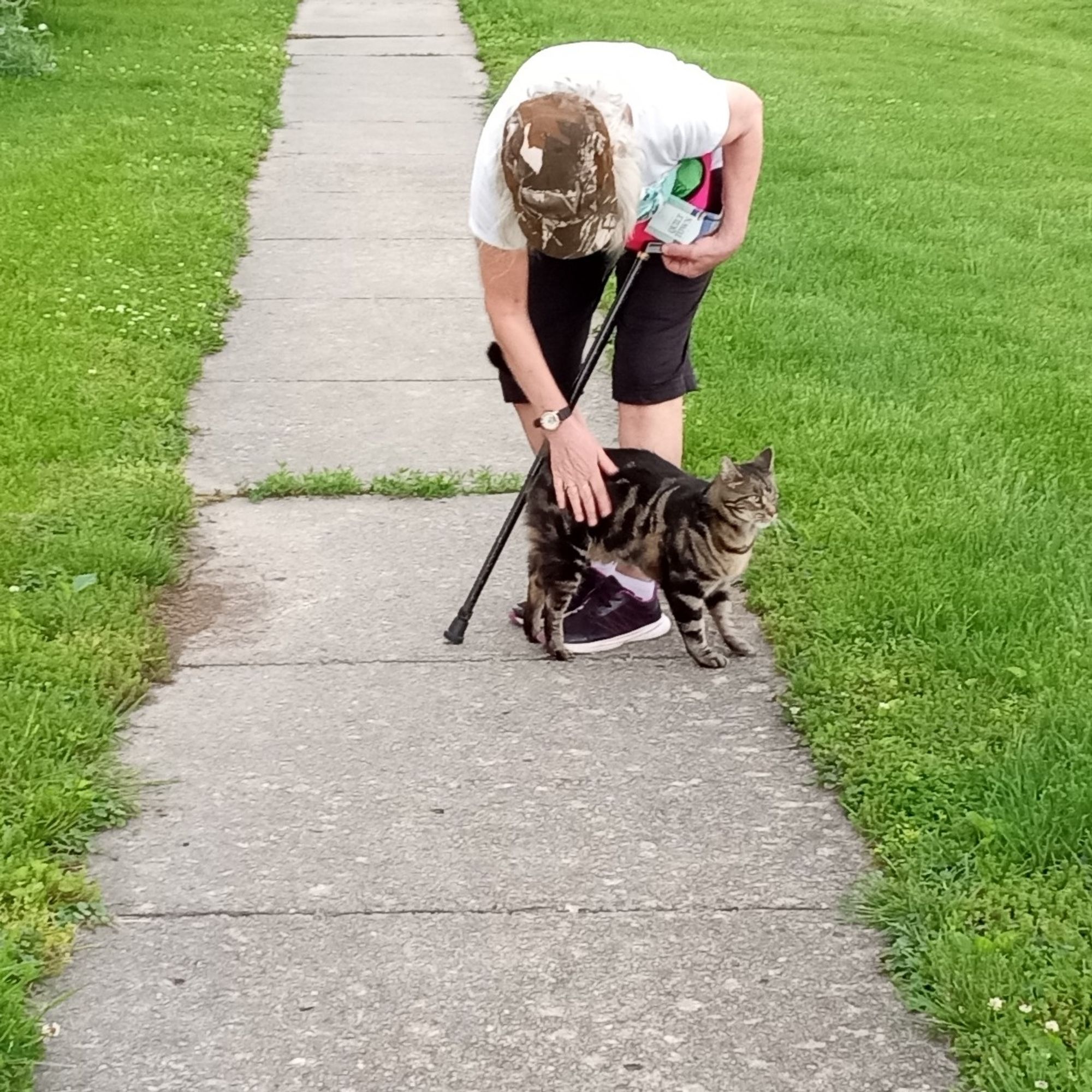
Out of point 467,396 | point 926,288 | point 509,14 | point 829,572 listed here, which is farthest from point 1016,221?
point 509,14

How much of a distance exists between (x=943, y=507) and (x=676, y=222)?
1.64m

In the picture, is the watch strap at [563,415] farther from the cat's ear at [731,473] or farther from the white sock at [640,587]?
the white sock at [640,587]

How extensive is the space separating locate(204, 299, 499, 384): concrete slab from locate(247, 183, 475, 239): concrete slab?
127cm

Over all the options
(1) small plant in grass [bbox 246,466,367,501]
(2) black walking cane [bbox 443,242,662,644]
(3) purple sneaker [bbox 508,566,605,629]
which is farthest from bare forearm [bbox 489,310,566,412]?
(1) small plant in grass [bbox 246,466,367,501]

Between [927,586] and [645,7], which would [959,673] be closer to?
[927,586]

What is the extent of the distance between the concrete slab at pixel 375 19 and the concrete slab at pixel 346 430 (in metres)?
9.71

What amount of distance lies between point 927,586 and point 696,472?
3.93ft

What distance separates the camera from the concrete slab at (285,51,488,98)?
13.0 metres

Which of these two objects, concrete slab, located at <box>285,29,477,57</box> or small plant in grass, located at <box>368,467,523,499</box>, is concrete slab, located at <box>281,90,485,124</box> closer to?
concrete slab, located at <box>285,29,477,57</box>

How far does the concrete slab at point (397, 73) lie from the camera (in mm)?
12961

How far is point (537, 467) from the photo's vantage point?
4.46 meters

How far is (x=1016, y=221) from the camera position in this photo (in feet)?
29.9

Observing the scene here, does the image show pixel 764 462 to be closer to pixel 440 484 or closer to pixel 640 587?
pixel 640 587

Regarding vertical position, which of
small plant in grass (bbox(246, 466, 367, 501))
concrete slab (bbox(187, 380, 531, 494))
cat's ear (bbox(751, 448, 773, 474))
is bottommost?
concrete slab (bbox(187, 380, 531, 494))
